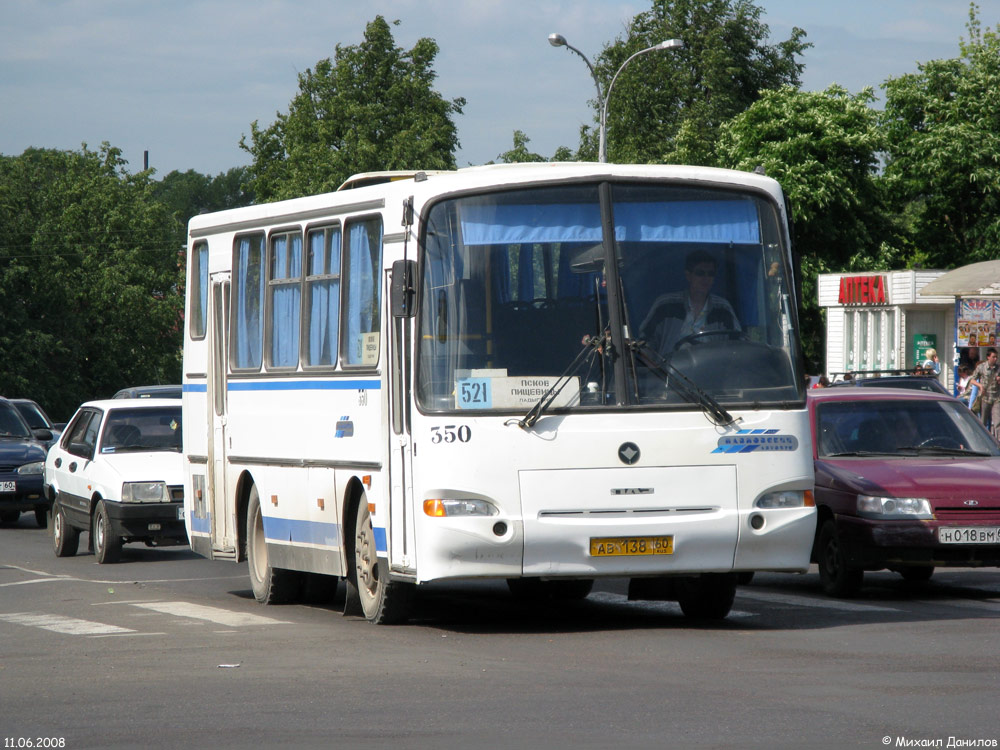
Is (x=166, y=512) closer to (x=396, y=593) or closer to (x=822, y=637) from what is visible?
(x=396, y=593)

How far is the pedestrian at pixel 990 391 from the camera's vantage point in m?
29.9

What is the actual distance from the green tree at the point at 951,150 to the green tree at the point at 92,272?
1290 inches

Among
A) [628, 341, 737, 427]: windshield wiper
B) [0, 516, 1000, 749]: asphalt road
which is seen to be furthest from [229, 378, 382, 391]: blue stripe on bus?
[628, 341, 737, 427]: windshield wiper

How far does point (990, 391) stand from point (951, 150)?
101 ft

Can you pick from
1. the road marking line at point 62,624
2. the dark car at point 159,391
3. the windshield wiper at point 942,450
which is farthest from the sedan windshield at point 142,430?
the windshield wiper at point 942,450

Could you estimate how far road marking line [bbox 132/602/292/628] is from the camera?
13.0 metres

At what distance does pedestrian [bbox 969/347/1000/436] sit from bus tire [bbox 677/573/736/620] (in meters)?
18.1

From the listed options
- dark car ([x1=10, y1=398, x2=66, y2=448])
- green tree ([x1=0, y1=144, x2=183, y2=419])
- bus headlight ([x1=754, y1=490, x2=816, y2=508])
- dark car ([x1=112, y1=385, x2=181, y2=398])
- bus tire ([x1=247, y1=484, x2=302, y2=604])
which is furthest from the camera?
green tree ([x1=0, y1=144, x2=183, y2=419])

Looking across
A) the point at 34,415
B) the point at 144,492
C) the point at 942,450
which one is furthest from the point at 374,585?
the point at 34,415

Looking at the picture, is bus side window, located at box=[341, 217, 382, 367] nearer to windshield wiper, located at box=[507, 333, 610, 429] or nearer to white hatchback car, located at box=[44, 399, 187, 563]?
windshield wiper, located at box=[507, 333, 610, 429]

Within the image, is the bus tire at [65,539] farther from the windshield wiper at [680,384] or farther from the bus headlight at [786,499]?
the bus headlight at [786,499]

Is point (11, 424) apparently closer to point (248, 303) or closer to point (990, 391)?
point (248, 303)

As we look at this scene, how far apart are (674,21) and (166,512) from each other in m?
63.7

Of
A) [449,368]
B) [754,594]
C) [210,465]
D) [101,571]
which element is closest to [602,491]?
[449,368]
